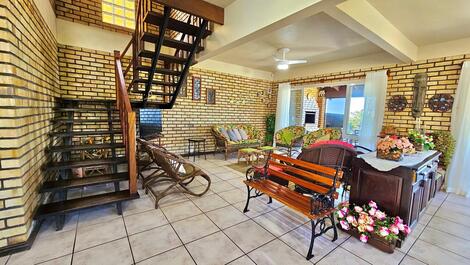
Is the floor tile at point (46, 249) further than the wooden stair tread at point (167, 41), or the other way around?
the wooden stair tread at point (167, 41)

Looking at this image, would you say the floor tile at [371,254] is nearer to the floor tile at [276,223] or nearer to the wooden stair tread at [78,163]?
the floor tile at [276,223]

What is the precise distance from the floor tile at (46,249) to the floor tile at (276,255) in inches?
64.7

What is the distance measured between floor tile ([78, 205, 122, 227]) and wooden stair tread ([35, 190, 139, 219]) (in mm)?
192

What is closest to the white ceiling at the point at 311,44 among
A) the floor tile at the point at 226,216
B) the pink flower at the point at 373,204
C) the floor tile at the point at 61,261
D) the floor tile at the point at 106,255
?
the pink flower at the point at 373,204

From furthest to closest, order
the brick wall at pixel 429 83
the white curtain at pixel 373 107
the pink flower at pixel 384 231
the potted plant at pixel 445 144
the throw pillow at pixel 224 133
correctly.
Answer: the throw pillow at pixel 224 133, the white curtain at pixel 373 107, the brick wall at pixel 429 83, the potted plant at pixel 445 144, the pink flower at pixel 384 231

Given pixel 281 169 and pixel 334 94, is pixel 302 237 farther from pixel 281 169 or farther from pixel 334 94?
pixel 334 94

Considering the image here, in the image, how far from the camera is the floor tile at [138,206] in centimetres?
246

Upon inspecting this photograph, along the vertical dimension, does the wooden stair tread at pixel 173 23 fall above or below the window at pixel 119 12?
below

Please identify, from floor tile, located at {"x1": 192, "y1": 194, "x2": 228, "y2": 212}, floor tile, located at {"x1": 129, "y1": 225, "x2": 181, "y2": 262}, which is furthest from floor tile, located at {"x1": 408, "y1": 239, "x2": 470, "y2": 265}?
floor tile, located at {"x1": 129, "y1": 225, "x2": 181, "y2": 262}

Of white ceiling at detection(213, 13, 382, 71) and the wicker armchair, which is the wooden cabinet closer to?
white ceiling at detection(213, 13, 382, 71)

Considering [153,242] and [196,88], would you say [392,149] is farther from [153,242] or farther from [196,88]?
[196,88]

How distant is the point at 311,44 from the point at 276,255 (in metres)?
3.72

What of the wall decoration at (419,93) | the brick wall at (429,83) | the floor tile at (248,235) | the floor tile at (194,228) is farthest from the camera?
the wall decoration at (419,93)

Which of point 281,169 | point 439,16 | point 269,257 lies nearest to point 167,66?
point 281,169
